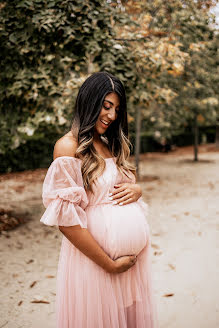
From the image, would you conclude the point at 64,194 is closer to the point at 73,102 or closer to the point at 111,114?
the point at 111,114

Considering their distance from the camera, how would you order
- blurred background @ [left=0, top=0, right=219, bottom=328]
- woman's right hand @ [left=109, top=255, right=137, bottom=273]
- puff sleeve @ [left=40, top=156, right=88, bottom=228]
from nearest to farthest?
1. puff sleeve @ [left=40, top=156, right=88, bottom=228]
2. woman's right hand @ [left=109, top=255, right=137, bottom=273]
3. blurred background @ [left=0, top=0, right=219, bottom=328]

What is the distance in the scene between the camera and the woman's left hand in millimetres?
1825

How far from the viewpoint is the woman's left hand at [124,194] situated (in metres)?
1.82

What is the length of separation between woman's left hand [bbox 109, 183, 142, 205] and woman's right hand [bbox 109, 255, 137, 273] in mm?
325

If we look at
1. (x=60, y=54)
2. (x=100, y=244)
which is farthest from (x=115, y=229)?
(x=60, y=54)

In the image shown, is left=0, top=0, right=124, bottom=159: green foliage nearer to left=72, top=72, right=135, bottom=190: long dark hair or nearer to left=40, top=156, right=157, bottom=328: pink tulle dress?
left=72, top=72, right=135, bottom=190: long dark hair

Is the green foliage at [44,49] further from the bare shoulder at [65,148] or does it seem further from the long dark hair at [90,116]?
the bare shoulder at [65,148]

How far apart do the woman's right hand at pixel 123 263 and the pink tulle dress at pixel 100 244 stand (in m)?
0.04

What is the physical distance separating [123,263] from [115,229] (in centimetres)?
20

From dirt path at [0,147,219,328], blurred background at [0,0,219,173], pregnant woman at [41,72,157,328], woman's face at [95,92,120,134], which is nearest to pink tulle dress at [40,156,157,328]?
pregnant woman at [41,72,157,328]

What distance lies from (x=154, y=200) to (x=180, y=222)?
190 cm

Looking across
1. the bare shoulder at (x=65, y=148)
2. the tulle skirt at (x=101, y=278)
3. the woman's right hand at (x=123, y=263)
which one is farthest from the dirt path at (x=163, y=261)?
the bare shoulder at (x=65, y=148)

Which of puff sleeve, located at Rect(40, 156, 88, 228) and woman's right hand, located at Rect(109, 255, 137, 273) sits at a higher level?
puff sleeve, located at Rect(40, 156, 88, 228)

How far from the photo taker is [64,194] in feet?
5.17
